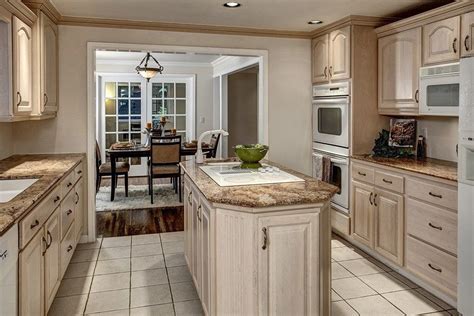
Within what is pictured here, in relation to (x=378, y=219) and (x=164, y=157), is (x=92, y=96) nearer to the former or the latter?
(x=164, y=157)

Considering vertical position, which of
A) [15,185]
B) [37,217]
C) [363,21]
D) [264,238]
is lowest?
[264,238]

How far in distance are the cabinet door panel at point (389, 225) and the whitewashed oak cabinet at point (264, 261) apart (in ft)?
4.16

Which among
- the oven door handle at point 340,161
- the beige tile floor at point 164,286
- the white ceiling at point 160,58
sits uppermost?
the white ceiling at point 160,58

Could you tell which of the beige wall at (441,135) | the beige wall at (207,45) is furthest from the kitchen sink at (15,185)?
the beige wall at (441,135)

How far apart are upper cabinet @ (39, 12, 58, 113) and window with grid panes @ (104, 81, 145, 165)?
4.12 meters

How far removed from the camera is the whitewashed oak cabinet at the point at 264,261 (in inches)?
84.4

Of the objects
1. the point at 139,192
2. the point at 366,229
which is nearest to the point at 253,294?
the point at 366,229

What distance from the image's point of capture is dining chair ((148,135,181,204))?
19.0 feet

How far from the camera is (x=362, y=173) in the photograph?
372 cm

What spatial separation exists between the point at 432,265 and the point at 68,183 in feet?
9.30

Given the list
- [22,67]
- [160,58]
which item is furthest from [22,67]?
[160,58]

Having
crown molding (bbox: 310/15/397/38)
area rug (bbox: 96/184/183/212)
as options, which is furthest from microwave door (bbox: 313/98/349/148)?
area rug (bbox: 96/184/183/212)

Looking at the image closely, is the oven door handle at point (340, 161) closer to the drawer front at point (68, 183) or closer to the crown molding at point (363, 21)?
the crown molding at point (363, 21)

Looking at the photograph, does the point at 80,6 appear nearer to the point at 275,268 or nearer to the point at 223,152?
the point at 275,268
